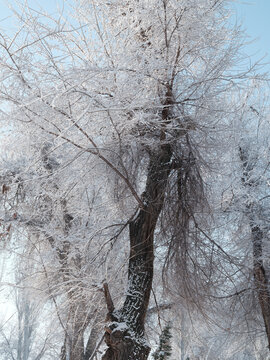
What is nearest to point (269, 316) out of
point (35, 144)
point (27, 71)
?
point (35, 144)

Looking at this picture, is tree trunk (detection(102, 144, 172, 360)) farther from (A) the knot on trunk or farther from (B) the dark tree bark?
(B) the dark tree bark

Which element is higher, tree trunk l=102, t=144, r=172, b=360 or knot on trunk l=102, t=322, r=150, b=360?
tree trunk l=102, t=144, r=172, b=360

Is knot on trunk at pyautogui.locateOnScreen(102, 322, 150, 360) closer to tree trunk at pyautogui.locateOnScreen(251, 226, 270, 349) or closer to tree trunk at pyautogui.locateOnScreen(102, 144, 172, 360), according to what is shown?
tree trunk at pyautogui.locateOnScreen(102, 144, 172, 360)

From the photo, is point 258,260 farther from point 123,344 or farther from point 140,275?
point 123,344

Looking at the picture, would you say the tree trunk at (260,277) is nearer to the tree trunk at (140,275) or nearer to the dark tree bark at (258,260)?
the dark tree bark at (258,260)

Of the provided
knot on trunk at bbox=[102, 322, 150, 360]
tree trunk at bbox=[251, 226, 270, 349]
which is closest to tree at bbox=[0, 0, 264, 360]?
knot on trunk at bbox=[102, 322, 150, 360]

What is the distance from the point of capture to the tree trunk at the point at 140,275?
4910 mm

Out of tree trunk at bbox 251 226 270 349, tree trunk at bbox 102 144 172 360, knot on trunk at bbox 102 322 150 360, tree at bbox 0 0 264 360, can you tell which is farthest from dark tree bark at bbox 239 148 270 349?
knot on trunk at bbox 102 322 150 360

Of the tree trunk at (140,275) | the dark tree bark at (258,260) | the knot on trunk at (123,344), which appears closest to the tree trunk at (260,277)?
the dark tree bark at (258,260)

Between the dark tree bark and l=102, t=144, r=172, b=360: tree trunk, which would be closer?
l=102, t=144, r=172, b=360: tree trunk

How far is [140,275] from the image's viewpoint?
5.58m

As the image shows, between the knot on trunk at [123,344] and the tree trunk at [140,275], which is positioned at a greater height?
the tree trunk at [140,275]

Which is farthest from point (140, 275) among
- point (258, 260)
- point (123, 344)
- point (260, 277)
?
point (260, 277)

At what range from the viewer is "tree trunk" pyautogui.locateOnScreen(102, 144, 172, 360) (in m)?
4.91
